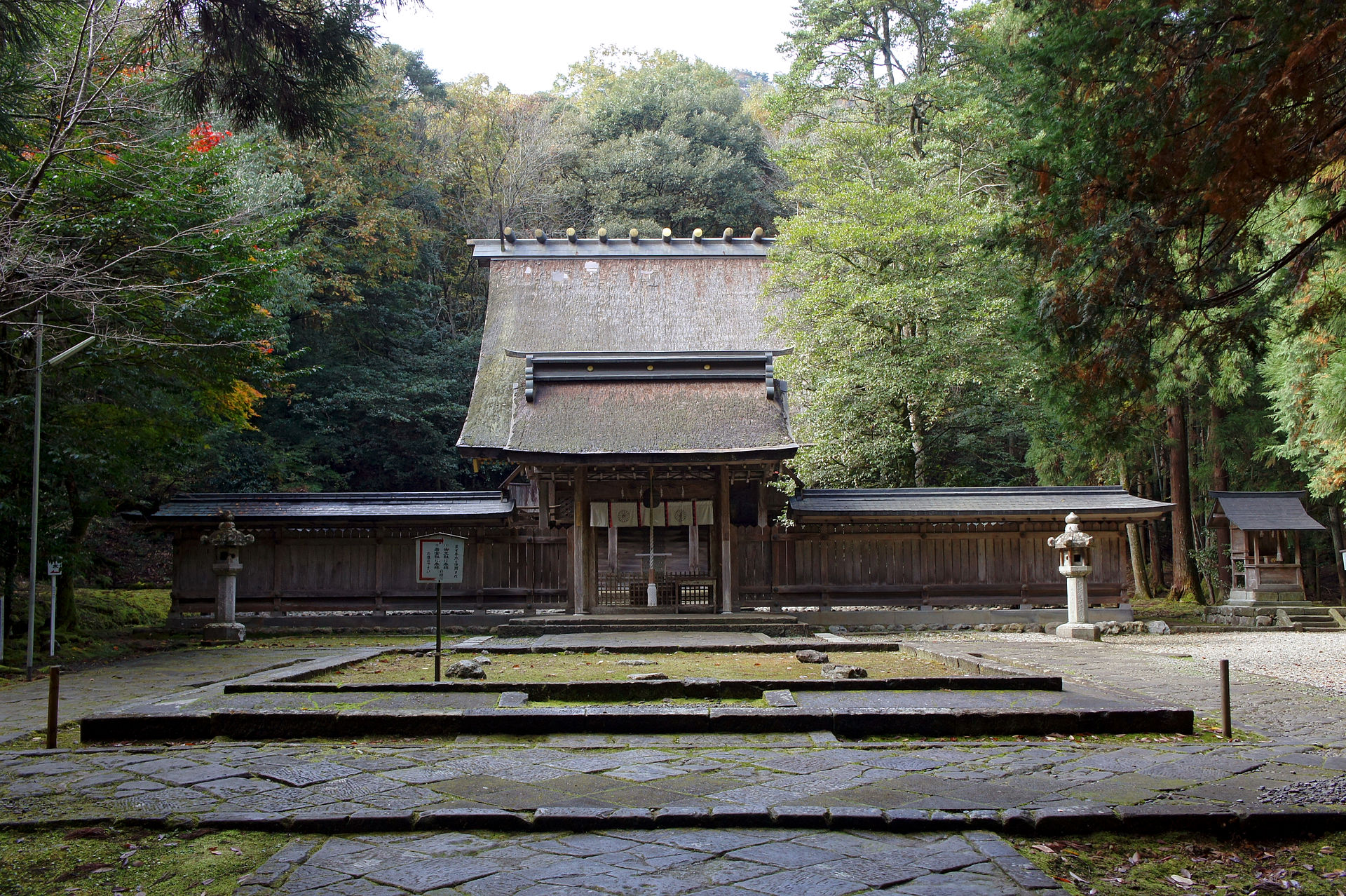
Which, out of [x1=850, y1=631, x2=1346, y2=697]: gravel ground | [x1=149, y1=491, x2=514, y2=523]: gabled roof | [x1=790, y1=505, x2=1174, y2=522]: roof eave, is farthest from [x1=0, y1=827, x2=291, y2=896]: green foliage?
[x1=790, y1=505, x2=1174, y2=522]: roof eave

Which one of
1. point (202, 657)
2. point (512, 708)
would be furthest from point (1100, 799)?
point (202, 657)

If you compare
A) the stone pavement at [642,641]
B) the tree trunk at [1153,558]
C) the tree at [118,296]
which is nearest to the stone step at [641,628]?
the stone pavement at [642,641]

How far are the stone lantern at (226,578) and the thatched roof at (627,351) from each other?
12.5 feet

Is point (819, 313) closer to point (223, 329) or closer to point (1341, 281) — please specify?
point (1341, 281)

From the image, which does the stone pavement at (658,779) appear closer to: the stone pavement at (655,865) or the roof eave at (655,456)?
the stone pavement at (655,865)

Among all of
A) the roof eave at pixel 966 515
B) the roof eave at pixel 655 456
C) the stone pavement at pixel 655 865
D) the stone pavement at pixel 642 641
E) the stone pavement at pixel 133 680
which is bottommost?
the stone pavement at pixel 133 680

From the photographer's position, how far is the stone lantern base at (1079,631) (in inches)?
544

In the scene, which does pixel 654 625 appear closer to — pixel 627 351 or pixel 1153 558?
pixel 627 351

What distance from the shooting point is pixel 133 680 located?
9.70 m

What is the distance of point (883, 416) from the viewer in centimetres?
1873

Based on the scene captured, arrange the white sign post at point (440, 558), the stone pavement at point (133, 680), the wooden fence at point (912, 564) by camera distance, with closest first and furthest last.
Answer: the stone pavement at point (133, 680)
the white sign post at point (440, 558)
the wooden fence at point (912, 564)

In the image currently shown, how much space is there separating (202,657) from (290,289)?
12.9m

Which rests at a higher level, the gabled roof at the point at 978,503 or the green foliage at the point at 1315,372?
the green foliage at the point at 1315,372

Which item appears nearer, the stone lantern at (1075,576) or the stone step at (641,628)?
the stone step at (641,628)
